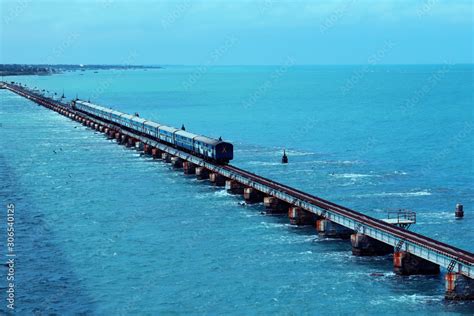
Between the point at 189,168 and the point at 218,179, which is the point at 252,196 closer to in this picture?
the point at 218,179

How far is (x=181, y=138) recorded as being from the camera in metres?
103

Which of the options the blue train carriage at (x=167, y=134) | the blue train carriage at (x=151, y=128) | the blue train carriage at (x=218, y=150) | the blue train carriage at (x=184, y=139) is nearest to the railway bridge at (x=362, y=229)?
the blue train carriage at (x=218, y=150)

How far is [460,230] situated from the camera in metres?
63.0

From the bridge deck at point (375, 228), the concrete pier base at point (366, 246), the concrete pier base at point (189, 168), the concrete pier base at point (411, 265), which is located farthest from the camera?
the concrete pier base at point (189, 168)

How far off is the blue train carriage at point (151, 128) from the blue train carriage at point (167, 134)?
171cm

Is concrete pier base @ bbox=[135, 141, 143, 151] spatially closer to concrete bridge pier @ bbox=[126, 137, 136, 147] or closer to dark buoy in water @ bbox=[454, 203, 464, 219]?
concrete bridge pier @ bbox=[126, 137, 136, 147]

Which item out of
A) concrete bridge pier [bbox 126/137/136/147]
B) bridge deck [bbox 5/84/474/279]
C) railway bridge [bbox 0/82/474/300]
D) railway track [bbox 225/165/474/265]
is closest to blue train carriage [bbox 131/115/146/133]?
concrete bridge pier [bbox 126/137/136/147]

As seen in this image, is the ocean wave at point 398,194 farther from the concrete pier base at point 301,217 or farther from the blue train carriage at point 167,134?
the blue train carriage at point 167,134

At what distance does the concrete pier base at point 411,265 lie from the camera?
1959 inches

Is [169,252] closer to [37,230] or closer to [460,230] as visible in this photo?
[37,230]

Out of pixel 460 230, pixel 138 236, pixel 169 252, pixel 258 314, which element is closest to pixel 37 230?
pixel 138 236

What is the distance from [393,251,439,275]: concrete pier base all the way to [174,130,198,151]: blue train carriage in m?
50.3

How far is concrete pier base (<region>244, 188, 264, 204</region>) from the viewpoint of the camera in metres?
75.4

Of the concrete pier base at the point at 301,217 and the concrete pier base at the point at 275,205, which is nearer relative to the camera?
the concrete pier base at the point at 301,217
